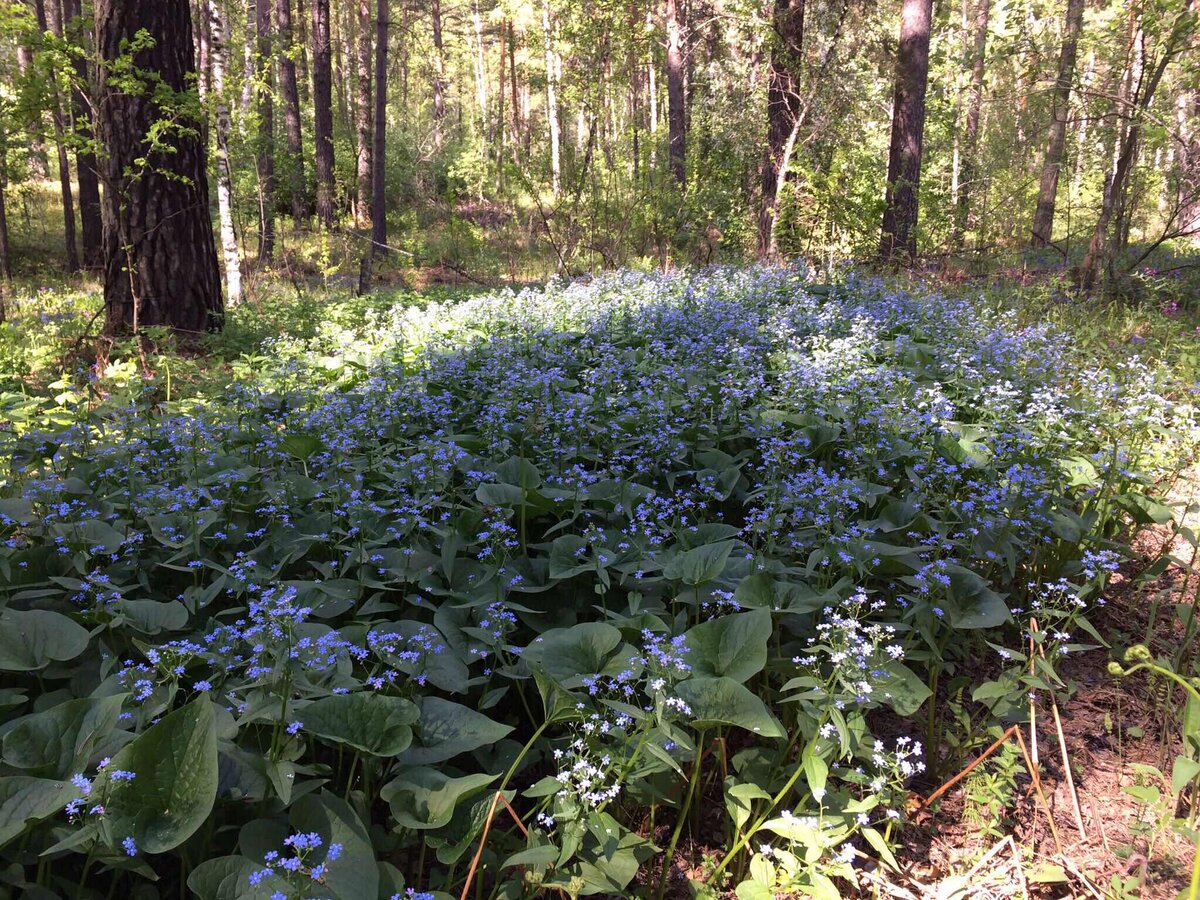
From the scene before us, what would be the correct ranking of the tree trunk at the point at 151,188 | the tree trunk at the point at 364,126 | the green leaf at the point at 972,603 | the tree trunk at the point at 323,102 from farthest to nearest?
the tree trunk at the point at 364,126 → the tree trunk at the point at 323,102 → the tree trunk at the point at 151,188 → the green leaf at the point at 972,603

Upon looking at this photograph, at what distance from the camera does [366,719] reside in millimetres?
1761

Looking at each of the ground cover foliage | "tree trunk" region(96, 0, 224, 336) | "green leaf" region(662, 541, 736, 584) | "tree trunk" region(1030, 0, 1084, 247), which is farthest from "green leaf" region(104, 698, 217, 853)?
"tree trunk" region(1030, 0, 1084, 247)

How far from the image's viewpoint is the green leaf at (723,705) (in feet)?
5.95

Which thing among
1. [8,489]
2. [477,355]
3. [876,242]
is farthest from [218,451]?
[876,242]

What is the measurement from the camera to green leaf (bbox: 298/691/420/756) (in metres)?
1.71

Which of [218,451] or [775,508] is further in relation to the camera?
[218,451]

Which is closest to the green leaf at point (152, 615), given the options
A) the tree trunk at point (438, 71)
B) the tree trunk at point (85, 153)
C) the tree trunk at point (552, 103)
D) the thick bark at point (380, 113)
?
the tree trunk at point (85, 153)

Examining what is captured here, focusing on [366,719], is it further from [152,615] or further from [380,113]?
[380,113]

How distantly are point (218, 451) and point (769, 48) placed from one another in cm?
1045

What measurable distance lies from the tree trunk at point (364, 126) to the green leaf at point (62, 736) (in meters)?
17.1

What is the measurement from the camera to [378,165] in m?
14.7

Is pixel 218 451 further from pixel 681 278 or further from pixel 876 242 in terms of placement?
pixel 876 242

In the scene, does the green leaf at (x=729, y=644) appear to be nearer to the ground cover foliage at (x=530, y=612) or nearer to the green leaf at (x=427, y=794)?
the ground cover foliage at (x=530, y=612)

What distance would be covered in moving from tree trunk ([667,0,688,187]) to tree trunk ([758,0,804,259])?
3.51 metres
